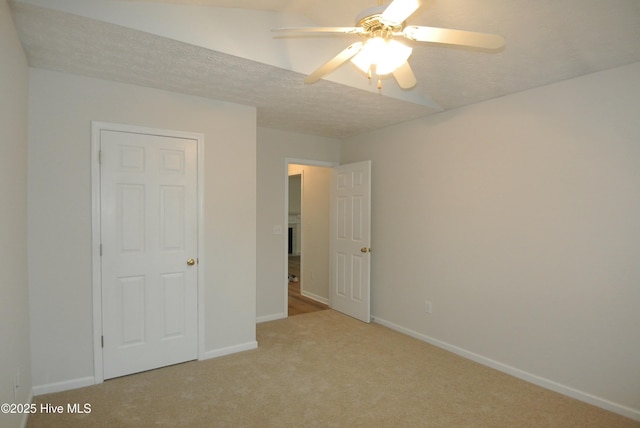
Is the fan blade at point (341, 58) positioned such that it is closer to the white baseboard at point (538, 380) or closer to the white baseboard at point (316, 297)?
the white baseboard at point (538, 380)

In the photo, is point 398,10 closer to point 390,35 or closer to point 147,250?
point 390,35

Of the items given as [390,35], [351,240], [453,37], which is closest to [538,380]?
[351,240]

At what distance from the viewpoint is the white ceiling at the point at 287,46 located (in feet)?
6.52

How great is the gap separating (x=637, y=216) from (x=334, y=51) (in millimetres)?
2490

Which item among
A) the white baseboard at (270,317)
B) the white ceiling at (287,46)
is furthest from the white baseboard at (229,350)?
the white ceiling at (287,46)

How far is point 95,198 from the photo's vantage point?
8.84 feet

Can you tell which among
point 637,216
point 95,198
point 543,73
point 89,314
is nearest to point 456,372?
point 637,216

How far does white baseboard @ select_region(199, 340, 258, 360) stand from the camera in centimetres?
321

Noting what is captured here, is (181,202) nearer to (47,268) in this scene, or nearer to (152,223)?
(152,223)

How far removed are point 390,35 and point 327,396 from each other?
2.46 meters

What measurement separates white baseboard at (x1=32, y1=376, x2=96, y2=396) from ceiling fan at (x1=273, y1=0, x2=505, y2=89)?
9.58 feet

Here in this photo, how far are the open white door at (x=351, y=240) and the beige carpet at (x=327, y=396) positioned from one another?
3.42 feet

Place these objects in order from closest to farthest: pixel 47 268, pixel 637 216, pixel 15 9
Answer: pixel 15 9 < pixel 637 216 < pixel 47 268

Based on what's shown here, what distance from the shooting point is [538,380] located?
280 centimetres
